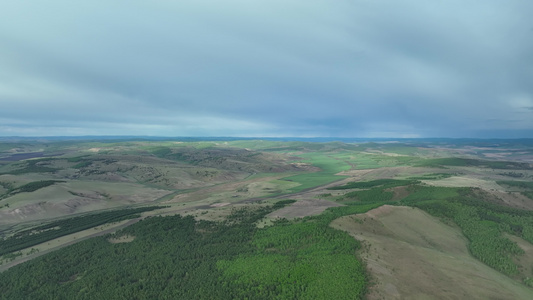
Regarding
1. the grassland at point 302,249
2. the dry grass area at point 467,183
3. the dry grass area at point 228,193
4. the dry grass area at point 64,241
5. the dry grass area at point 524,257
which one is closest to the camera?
the grassland at point 302,249

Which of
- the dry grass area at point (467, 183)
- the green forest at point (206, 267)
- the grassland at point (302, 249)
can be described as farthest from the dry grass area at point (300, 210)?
the dry grass area at point (467, 183)

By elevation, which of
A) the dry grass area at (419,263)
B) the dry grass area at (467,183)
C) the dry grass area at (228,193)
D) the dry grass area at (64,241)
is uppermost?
the dry grass area at (419,263)

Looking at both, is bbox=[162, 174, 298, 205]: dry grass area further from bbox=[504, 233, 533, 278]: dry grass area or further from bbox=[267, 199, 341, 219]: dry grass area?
bbox=[504, 233, 533, 278]: dry grass area

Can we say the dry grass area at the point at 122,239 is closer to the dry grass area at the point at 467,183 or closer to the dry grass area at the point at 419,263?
the dry grass area at the point at 419,263

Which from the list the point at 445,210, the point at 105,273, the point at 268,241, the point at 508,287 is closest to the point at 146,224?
the point at 105,273

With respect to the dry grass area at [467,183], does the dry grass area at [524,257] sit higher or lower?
lower

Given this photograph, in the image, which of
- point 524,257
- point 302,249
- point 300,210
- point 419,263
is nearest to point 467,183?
point 524,257

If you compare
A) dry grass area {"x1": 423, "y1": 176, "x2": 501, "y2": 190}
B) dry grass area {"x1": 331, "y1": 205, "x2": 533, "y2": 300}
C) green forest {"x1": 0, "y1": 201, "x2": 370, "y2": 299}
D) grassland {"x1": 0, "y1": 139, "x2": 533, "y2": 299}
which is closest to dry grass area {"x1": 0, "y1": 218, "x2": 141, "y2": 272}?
grassland {"x1": 0, "y1": 139, "x2": 533, "y2": 299}

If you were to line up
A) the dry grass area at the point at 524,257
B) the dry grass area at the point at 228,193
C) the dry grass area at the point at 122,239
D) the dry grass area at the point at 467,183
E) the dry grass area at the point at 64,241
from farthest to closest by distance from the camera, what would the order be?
the dry grass area at the point at 467,183, the dry grass area at the point at 228,193, the dry grass area at the point at 122,239, the dry grass area at the point at 64,241, the dry grass area at the point at 524,257

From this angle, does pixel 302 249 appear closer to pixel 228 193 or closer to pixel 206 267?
pixel 206 267
